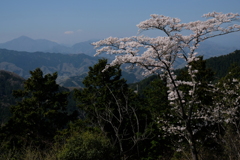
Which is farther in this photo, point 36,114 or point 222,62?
point 222,62

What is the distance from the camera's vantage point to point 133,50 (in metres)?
6.80

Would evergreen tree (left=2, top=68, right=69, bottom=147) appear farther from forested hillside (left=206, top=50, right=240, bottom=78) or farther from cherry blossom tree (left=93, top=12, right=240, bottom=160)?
forested hillside (left=206, top=50, right=240, bottom=78)

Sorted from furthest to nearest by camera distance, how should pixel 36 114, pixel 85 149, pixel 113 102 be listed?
pixel 36 114
pixel 113 102
pixel 85 149

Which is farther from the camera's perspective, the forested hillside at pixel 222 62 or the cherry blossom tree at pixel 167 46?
the forested hillside at pixel 222 62

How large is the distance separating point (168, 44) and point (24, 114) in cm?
1783

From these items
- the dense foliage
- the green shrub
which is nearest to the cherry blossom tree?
the dense foliage

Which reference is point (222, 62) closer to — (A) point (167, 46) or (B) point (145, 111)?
(B) point (145, 111)

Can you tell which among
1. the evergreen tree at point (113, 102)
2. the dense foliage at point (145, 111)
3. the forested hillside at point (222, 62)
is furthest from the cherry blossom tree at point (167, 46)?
the forested hillside at point (222, 62)

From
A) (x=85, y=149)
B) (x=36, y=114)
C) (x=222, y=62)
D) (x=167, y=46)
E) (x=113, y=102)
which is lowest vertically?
(x=36, y=114)

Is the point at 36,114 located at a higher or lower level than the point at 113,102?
lower

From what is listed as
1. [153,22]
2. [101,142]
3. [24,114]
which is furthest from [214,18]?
[24,114]

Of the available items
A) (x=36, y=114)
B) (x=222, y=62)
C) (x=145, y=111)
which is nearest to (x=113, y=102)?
(x=145, y=111)

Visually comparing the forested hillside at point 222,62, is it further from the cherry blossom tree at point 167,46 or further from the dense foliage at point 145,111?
the cherry blossom tree at point 167,46

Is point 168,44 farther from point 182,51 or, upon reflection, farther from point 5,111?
point 5,111
